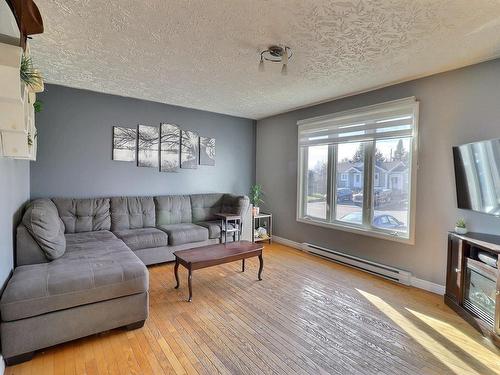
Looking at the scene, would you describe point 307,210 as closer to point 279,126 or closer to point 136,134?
point 279,126

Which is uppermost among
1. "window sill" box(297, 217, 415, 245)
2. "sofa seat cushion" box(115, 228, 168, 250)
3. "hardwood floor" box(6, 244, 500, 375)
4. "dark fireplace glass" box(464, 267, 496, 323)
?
"window sill" box(297, 217, 415, 245)

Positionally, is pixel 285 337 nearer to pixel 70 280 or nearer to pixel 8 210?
pixel 70 280

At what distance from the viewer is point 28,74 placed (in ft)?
4.82

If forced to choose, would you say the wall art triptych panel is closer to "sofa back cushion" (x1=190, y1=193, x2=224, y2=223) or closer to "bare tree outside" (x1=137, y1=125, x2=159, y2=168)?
"bare tree outside" (x1=137, y1=125, x2=159, y2=168)

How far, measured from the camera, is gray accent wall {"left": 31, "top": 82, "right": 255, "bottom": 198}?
3586mm

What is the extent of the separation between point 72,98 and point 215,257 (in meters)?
3.10

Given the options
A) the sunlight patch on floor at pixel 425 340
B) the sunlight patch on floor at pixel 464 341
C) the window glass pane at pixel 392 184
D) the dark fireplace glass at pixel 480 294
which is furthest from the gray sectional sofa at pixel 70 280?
the window glass pane at pixel 392 184

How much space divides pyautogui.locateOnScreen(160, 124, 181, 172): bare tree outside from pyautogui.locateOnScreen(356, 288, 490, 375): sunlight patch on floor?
3547 mm

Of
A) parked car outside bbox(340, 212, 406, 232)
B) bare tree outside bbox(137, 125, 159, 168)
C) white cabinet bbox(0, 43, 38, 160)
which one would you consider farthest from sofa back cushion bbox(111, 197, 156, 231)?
parked car outside bbox(340, 212, 406, 232)

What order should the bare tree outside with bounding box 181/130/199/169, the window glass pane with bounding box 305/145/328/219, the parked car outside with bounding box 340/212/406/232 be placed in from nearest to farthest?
the parked car outside with bounding box 340/212/406/232, the window glass pane with bounding box 305/145/328/219, the bare tree outside with bounding box 181/130/199/169

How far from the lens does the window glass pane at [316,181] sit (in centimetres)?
430

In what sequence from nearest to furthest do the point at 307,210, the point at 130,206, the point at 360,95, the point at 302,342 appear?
the point at 302,342 → the point at 360,95 → the point at 130,206 → the point at 307,210

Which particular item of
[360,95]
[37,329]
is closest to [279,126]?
[360,95]

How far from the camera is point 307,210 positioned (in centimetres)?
459
